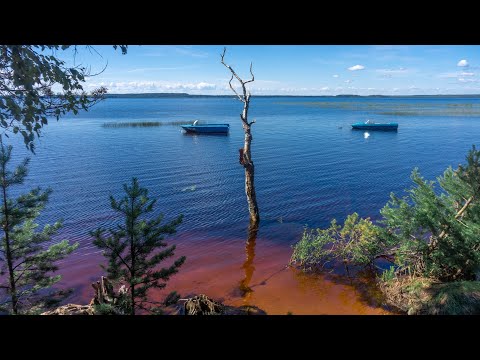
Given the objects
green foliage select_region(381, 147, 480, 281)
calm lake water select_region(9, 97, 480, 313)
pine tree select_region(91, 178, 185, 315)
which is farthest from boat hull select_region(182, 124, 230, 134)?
pine tree select_region(91, 178, 185, 315)

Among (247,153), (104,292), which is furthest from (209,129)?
(104,292)

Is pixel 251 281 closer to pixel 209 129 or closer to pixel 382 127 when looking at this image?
pixel 209 129

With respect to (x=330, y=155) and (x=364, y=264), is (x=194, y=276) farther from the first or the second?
(x=330, y=155)

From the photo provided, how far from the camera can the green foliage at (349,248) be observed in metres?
12.5

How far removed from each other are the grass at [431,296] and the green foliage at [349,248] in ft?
5.05

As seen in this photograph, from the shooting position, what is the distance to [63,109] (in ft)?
16.0

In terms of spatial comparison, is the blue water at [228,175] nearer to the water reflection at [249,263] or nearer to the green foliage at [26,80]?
the water reflection at [249,263]

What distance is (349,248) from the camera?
13180mm
